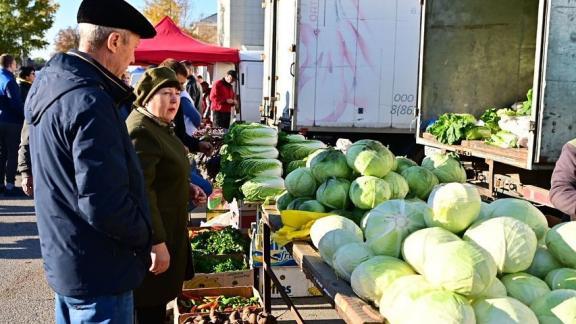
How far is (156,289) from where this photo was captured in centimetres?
351

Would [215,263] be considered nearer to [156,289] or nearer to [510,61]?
[156,289]

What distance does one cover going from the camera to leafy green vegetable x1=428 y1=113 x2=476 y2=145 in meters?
7.03

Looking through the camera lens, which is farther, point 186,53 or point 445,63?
point 186,53

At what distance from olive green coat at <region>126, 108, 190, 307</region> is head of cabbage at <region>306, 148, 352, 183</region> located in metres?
0.82

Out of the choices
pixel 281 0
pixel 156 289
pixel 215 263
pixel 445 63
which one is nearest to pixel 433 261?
pixel 156 289

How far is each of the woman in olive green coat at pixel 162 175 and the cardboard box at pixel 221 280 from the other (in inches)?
52.7

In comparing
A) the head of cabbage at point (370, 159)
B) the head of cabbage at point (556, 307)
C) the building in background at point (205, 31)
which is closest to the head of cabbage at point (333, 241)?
the head of cabbage at point (370, 159)

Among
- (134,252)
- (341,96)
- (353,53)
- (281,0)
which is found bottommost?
(134,252)

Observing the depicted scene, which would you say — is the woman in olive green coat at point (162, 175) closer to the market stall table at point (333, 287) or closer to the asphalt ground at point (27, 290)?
the market stall table at point (333, 287)

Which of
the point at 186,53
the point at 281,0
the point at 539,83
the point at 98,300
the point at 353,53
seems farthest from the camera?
the point at 186,53

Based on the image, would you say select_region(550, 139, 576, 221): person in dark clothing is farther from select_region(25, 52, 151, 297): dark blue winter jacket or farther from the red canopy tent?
the red canopy tent

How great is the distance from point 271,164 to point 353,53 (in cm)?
386

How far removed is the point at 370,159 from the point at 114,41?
1674mm

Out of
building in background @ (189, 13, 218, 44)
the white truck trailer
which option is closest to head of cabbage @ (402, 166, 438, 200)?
the white truck trailer
